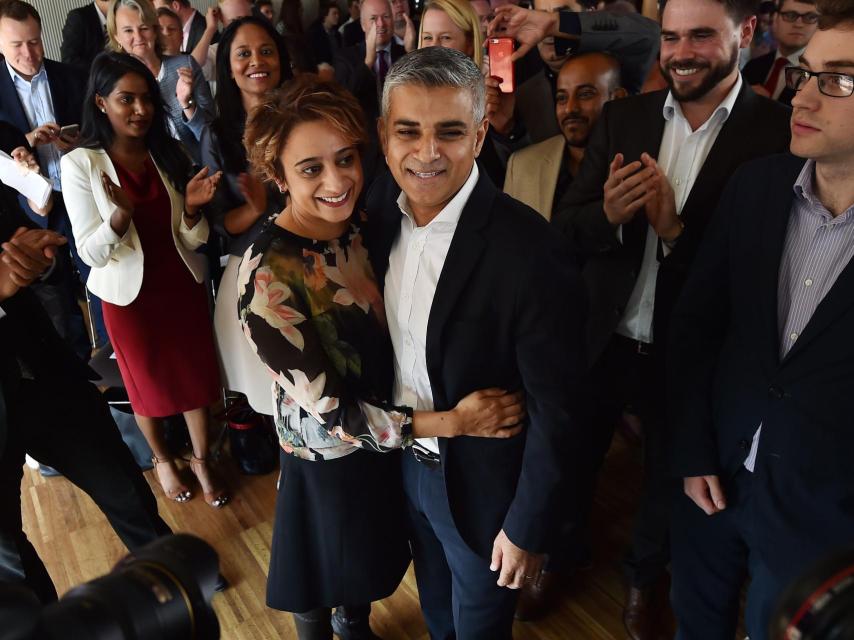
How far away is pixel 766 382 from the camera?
1.24 meters

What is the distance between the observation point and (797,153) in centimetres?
114

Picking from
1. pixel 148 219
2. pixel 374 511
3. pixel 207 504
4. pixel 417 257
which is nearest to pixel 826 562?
pixel 417 257

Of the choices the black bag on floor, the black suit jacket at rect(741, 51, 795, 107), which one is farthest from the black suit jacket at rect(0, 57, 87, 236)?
the black suit jacket at rect(741, 51, 795, 107)

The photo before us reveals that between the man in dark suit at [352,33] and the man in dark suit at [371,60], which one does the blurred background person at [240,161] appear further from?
the man in dark suit at [352,33]

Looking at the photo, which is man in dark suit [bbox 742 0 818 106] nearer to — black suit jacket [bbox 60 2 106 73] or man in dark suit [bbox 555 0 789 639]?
man in dark suit [bbox 555 0 789 639]

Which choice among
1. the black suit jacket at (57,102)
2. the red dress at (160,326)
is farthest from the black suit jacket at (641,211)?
the black suit jacket at (57,102)

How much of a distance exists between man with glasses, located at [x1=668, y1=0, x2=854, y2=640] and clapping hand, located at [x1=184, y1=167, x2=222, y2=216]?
152 centimetres

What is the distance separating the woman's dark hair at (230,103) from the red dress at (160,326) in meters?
0.26

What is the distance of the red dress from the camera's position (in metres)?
2.28

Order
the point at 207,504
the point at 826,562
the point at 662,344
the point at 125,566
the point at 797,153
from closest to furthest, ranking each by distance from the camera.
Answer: the point at 826,562
the point at 125,566
the point at 797,153
the point at 662,344
the point at 207,504

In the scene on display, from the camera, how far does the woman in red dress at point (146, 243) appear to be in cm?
Answer: 211

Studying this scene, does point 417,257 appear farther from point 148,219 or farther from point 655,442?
point 148,219

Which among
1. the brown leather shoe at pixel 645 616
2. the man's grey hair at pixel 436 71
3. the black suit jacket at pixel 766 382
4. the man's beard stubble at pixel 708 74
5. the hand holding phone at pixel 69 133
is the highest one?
the man's grey hair at pixel 436 71

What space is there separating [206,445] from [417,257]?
1.75m
